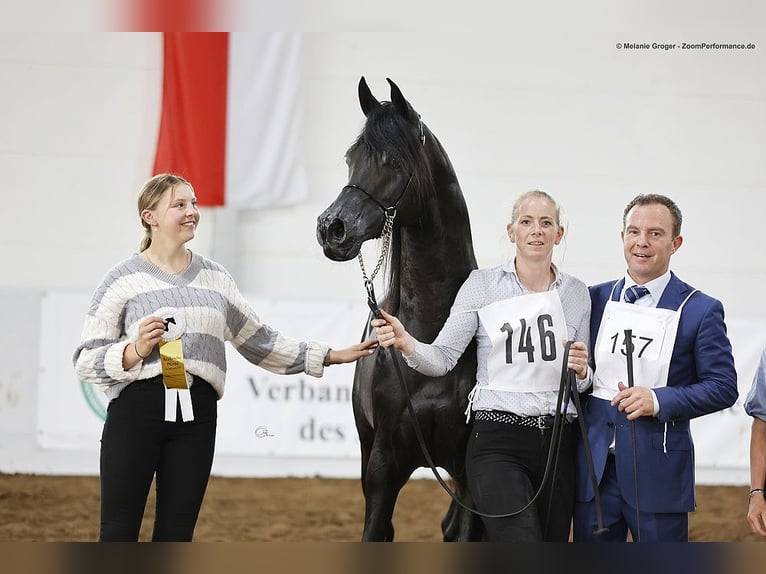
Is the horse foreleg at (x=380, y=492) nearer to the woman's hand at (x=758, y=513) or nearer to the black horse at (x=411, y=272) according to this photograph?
the black horse at (x=411, y=272)

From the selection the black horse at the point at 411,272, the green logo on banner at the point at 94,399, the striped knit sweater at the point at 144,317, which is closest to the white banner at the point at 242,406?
the green logo on banner at the point at 94,399

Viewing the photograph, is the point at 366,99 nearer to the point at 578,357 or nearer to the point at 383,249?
the point at 383,249

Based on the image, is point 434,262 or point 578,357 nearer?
point 578,357

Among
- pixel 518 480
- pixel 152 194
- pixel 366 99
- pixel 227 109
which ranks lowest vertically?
pixel 518 480

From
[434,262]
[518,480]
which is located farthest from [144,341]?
[518,480]

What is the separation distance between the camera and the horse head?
204cm

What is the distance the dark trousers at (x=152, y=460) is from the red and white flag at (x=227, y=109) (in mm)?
2633

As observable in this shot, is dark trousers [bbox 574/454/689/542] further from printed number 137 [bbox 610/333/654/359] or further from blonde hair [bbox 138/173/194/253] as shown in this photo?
blonde hair [bbox 138/173/194/253]

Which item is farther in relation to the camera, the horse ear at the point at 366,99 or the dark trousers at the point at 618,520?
the horse ear at the point at 366,99

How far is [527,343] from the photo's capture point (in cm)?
201

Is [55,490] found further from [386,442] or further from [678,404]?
[678,404]

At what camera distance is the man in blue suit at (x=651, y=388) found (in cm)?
195

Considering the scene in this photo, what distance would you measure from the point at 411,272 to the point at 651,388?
0.63 m

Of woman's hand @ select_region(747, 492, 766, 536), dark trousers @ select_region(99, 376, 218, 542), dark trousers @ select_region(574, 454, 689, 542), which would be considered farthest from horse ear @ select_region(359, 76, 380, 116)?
woman's hand @ select_region(747, 492, 766, 536)
